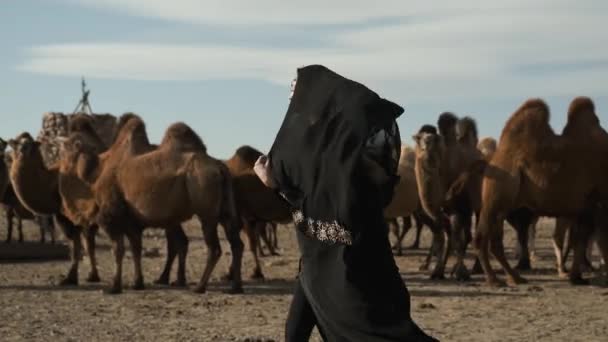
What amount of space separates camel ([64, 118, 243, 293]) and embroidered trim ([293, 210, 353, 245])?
25.5ft

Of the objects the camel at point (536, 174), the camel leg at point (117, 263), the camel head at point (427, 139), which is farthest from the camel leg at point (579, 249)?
the camel leg at point (117, 263)

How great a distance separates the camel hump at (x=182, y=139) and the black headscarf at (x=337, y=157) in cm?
830

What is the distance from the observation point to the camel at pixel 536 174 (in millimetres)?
13688

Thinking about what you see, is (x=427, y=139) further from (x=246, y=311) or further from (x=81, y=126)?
(x=81, y=126)

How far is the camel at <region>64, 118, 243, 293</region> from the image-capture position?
42.0ft

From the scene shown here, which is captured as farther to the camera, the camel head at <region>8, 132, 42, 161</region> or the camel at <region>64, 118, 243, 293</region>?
the camel head at <region>8, 132, 42, 161</region>

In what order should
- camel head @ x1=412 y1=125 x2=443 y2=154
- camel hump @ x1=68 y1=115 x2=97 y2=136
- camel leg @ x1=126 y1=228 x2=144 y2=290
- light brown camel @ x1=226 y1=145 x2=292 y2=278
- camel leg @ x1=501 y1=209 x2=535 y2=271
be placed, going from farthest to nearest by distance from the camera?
camel leg @ x1=501 y1=209 x2=535 y2=271 → camel hump @ x1=68 y1=115 x2=97 y2=136 → light brown camel @ x1=226 y1=145 x2=292 y2=278 → camel head @ x1=412 y1=125 x2=443 y2=154 → camel leg @ x1=126 y1=228 x2=144 y2=290

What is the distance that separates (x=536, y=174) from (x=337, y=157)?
936 centimetres

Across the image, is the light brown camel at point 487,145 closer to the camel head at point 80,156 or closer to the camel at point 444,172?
the camel at point 444,172

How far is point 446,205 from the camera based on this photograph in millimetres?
14883

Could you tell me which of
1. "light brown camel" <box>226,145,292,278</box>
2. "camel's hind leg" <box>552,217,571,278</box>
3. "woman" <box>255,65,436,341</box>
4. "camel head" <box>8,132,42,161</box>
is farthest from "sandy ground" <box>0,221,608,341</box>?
"woman" <box>255,65,436,341</box>

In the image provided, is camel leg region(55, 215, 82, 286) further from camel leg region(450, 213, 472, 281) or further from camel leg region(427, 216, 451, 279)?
camel leg region(450, 213, 472, 281)

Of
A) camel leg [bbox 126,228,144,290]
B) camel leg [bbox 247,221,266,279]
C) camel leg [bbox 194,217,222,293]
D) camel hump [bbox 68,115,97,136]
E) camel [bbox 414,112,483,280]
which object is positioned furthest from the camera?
camel leg [bbox 247,221,266,279]

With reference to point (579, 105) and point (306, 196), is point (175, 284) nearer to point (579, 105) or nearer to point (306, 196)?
point (579, 105)
